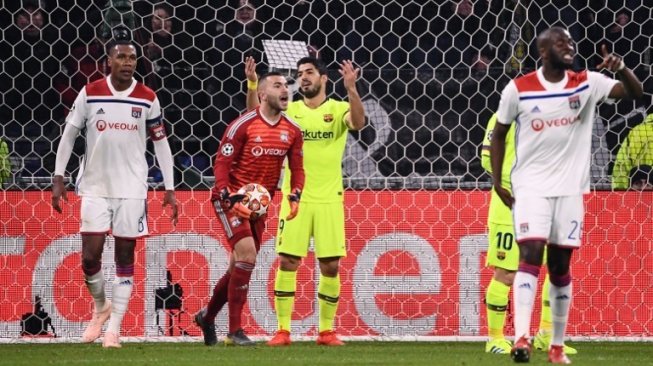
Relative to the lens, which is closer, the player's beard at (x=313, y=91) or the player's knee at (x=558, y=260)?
the player's knee at (x=558, y=260)

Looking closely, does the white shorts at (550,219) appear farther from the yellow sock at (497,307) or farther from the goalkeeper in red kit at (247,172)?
the goalkeeper in red kit at (247,172)

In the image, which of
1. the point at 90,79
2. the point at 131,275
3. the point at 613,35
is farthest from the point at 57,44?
the point at 613,35

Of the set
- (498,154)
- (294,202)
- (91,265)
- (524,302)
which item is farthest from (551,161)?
(91,265)

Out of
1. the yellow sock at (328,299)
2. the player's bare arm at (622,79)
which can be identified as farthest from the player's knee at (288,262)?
the player's bare arm at (622,79)

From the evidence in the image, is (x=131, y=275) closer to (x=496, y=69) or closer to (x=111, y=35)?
(x=111, y=35)

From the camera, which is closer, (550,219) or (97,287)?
(550,219)

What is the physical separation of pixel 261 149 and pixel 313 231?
0.76 m

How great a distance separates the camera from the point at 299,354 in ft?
28.9

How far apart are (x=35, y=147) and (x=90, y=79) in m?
0.68

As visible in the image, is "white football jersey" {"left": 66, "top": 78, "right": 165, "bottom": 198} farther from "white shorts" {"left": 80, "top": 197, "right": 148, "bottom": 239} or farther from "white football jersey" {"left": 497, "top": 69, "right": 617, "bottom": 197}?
"white football jersey" {"left": 497, "top": 69, "right": 617, "bottom": 197}

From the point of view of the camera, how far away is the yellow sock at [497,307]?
931 cm

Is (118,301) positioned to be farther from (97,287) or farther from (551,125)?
(551,125)

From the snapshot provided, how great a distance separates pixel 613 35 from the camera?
11.0m

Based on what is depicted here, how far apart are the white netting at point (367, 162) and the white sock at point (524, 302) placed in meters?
3.02
